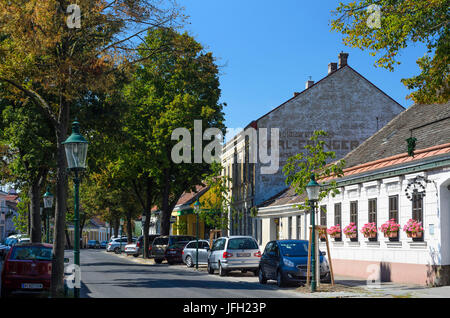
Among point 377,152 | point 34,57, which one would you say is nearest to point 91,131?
point 34,57

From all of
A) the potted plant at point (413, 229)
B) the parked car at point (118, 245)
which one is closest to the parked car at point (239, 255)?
the potted plant at point (413, 229)

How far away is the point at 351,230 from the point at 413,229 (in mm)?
5584

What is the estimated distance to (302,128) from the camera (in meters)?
42.7

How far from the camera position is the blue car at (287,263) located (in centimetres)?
2211

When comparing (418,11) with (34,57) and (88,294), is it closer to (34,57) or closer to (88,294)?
(34,57)

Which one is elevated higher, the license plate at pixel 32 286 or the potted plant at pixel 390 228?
the potted plant at pixel 390 228

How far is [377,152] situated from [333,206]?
11.1 feet

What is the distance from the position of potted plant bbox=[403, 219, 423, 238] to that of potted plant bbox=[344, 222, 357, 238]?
5.07 m

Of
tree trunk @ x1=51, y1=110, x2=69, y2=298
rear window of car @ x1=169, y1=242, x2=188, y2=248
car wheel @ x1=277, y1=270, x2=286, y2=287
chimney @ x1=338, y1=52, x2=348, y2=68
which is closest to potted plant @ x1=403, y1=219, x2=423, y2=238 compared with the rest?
car wheel @ x1=277, y1=270, x2=286, y2=287

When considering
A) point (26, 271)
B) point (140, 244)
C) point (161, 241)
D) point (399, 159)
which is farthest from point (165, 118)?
point (26, 271)

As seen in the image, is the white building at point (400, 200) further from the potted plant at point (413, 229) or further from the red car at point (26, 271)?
the red car at point (26, 271)

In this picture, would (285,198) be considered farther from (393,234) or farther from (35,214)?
(393,234)

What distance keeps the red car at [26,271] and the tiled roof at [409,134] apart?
1237cm

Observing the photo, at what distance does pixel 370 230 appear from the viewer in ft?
80.7
